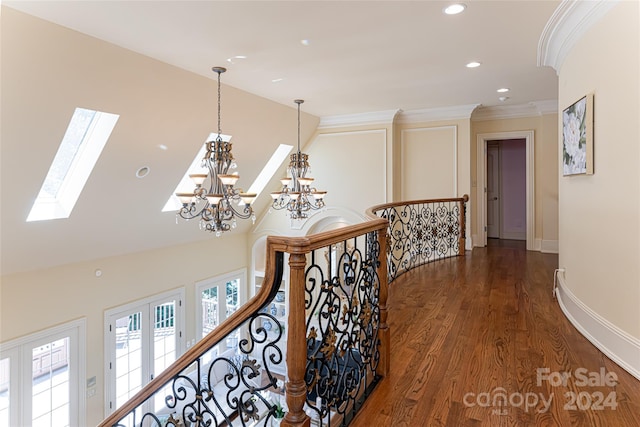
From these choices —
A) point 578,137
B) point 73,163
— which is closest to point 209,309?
point 73,163

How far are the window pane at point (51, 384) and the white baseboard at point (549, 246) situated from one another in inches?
313

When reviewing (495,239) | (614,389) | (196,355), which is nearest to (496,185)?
(495,239)

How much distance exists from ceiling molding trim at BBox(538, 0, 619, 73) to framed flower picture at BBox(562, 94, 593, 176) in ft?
1.83

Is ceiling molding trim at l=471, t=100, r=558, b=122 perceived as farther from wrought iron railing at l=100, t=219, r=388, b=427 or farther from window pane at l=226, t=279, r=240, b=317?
window pane at l=226, t=279, r=240, b=317

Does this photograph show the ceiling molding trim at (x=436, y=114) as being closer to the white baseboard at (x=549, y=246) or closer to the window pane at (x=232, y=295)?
the white baseboard at (x=549, y=246)

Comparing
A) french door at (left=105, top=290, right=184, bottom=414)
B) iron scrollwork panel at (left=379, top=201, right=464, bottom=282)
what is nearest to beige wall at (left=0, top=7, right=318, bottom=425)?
french door at (left=105, top=290, right=184, bottom=414)

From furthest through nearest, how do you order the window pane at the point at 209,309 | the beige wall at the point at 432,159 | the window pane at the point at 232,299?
the window pane at the point at 232,299
the window pane at the point at 209,309
the beige wall at the point at 432,159

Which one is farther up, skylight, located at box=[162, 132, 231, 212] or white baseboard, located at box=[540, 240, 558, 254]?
skylight, located at box=[162, 132, 231, 212]

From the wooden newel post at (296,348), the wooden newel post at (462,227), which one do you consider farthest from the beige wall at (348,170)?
the wooden newel post at (296,348)

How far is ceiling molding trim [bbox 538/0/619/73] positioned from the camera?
2.78 m

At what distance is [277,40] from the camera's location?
368 centimetres

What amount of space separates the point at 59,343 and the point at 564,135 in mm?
7002

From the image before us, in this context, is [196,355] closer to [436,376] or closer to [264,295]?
[264,295]

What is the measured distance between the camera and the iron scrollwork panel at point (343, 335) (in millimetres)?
1792
